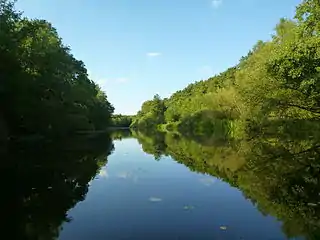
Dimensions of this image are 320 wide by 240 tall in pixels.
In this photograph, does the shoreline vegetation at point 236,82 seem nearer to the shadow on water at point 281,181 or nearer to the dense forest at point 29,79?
the dense forest at point 29,79

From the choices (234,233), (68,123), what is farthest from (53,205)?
(68,123)

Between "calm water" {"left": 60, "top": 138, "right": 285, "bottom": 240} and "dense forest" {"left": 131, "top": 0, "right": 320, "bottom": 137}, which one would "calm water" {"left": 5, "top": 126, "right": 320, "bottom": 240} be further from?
"dense forest" {"left": 131, "top": 0, "right": 320, "bottom": 137}

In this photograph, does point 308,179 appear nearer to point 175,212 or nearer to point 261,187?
point 261,187

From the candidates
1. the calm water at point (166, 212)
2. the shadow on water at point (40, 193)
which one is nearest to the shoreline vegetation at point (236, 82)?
the calm water at point (166, 212)

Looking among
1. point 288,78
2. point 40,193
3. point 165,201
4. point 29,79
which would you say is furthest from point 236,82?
point 40,193

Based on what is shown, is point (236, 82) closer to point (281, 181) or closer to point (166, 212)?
point (281, 181)

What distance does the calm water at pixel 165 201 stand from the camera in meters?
11.6

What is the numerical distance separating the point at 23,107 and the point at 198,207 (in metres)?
33.3

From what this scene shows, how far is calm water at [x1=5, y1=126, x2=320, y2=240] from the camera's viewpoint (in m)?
11.6

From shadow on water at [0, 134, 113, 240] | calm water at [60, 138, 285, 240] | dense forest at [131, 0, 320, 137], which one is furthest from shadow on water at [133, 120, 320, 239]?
shadow on water at [0, 134, 113, 240]

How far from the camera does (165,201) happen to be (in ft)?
53.1

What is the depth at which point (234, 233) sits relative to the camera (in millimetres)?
11398

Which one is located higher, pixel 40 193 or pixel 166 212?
pixel 40 193

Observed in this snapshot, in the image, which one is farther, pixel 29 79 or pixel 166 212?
pixel 29 79
